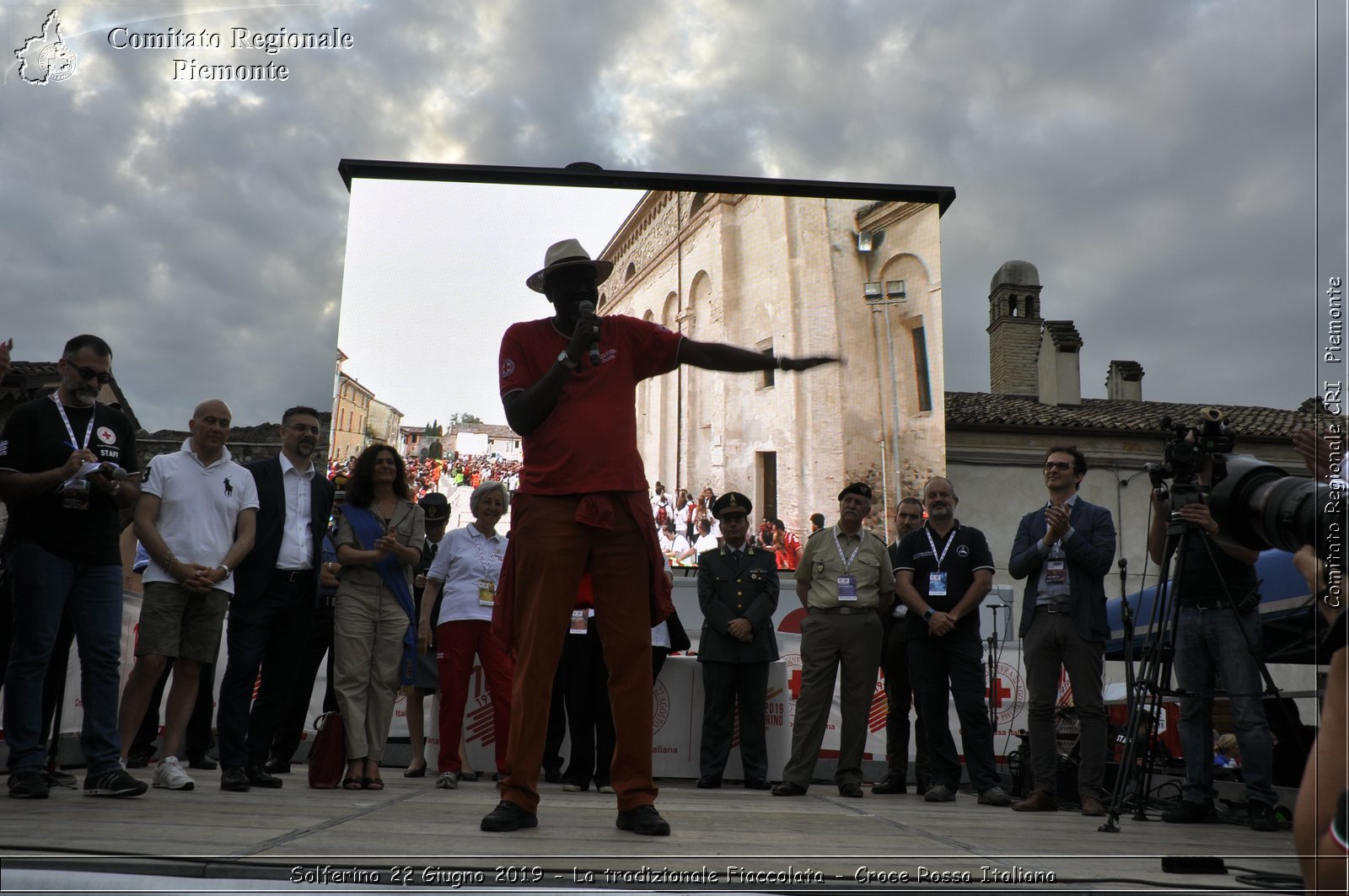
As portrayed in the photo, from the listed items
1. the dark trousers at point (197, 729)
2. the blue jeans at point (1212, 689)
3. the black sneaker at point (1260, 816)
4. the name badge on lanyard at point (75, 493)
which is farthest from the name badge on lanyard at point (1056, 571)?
the dark trousers at point (197, 729)

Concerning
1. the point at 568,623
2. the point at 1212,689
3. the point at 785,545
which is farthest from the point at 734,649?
the point at 785,545

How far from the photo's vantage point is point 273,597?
5129 mm

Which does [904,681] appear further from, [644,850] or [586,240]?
[586,240]

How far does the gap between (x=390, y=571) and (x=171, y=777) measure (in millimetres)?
1490

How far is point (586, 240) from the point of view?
11.3 m

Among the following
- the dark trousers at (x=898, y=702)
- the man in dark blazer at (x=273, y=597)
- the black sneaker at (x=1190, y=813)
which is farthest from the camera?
the dark trousers at (x=898, y=702)

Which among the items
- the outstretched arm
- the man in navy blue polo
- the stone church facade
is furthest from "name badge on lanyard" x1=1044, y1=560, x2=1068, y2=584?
the stone church facade

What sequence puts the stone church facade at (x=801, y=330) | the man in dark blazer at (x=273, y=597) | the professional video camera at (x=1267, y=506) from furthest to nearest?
the stone church facade at (x=801, y=330), the man in dark blazer at (x=273, y=597), the professional video camera at (x=1267, y=506)

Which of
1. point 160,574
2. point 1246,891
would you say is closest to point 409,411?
point 160,574

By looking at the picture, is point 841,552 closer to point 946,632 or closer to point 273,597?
point 946,632

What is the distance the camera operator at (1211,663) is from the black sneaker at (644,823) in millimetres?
2483

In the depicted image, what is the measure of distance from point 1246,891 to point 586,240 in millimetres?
9758

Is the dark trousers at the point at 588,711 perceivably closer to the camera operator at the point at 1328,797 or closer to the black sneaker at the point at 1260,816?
the black sneaker at the point at 1260,816

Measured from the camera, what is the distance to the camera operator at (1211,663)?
4754 millimetres
